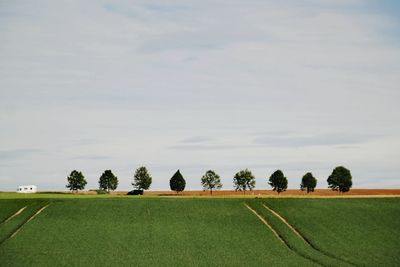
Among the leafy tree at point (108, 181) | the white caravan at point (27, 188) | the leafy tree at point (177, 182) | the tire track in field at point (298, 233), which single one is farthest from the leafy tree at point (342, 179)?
the white caravan at point (27, 188)

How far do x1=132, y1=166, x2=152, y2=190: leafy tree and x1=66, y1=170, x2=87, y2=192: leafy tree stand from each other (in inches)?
537

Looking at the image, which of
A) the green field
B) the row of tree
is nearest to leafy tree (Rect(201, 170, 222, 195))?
the row of tree

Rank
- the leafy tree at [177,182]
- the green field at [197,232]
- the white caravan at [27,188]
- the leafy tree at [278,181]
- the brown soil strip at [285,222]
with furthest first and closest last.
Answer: the leafy tree at [278,181], the leafy tree at [177,182], the white caravan at [27,188], the brown soil strip at [285,222], the green field at [197,232]

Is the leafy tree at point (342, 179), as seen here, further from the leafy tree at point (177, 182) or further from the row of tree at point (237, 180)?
the leafy tree at point (177, 182)

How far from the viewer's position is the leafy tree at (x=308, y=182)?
15288cm

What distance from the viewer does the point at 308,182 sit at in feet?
502

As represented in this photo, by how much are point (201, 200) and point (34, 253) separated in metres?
30.5

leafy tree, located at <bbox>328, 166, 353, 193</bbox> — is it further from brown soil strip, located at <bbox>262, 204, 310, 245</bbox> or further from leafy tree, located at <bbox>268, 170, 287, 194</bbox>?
brown soil strip, located at <bbox>262, 204, 310, 245</bbox>

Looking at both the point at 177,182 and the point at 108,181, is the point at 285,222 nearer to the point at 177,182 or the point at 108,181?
the point at 177,182

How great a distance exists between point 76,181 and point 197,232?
8969 cm

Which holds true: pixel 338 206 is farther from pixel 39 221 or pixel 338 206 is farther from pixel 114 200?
pixel 39 221

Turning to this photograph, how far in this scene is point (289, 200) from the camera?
84.1m

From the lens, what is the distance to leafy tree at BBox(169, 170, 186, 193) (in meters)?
143

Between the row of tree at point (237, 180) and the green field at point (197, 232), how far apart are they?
5854cm
